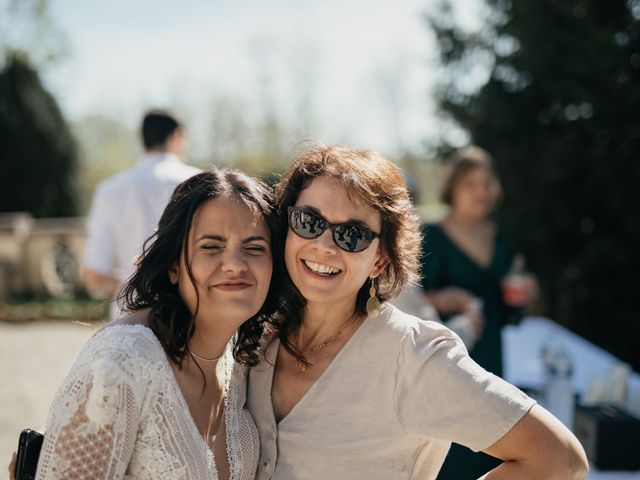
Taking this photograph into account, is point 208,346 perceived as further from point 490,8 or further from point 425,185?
point 425,185

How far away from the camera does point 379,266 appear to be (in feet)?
6.14

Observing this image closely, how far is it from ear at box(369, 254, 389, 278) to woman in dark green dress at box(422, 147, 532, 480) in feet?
4.37

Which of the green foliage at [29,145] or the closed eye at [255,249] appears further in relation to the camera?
the green foliage at [29,145]

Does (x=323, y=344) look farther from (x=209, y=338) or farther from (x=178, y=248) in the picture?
(x=178, y=248)

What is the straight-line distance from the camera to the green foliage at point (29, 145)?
525 inches

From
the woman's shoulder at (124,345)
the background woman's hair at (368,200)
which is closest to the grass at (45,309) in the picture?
the background woman's hair at (368,200)

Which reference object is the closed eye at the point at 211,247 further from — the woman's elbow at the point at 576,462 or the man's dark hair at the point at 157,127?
the man's dark hair at the point at 157,127

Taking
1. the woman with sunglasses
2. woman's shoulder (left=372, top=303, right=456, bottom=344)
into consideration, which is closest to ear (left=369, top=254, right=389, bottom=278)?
the woman with sunglasses

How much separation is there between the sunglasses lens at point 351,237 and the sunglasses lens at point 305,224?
4 centimetres

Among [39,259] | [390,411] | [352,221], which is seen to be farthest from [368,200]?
[39,259]

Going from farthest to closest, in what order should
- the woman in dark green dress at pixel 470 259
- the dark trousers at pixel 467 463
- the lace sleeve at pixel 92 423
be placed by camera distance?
the woman in dark green dress at pixel 470 259 < the dark trousers at pixel 467 463 < the lace sleeve at pixel 92 423

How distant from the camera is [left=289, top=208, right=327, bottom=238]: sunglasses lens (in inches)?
68.0

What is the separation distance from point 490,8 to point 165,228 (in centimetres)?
682

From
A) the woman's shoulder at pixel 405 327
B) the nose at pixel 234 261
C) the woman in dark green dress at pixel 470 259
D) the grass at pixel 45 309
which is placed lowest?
the grass at pixel 45 309
